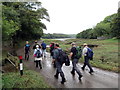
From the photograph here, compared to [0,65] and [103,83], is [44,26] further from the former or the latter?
[103,83]

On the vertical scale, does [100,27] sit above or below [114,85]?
above

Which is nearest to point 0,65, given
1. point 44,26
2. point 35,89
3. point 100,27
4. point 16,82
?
point 16,82

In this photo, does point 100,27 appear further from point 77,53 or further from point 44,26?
point 77,53

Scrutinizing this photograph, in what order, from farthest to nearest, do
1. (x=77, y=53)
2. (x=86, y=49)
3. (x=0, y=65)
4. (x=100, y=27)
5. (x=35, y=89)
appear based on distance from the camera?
(x=100, y=27) → (x=0, y=65) → (x=86, y=49) → (x=77, y=53) → (x=35, y=89)

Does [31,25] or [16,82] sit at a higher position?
[31,25]

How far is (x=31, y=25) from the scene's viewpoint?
25.8 meters

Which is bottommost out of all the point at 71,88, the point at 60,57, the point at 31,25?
the point at 71,88

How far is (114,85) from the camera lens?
18.7 feet

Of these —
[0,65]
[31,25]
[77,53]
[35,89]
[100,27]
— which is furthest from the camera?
[100,27]

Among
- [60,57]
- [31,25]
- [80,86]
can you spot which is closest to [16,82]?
[60,57]

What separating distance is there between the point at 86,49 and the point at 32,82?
11.8 ft

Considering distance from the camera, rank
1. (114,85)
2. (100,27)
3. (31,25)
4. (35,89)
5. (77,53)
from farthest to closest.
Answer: (100,27), (31,25), (77,53), (114,85), (35,89)

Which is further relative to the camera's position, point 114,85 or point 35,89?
point 114,85

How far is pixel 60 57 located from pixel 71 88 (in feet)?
4.87
